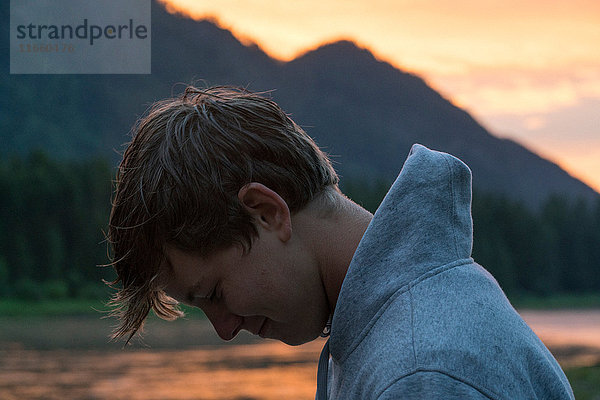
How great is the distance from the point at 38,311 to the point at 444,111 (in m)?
112

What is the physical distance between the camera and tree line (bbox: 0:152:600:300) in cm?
4619

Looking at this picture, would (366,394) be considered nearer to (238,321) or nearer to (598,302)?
(238,321)

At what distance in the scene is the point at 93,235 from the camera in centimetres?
5034

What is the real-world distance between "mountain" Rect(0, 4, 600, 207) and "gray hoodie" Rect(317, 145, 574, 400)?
91.0 metres

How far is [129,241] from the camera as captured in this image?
65.6 inches

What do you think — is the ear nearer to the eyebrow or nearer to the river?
the eyebrow

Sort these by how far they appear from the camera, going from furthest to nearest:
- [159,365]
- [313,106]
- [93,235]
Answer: [313,106] → [93,235] → [159,365]

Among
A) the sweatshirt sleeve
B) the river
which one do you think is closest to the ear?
the sweatshirt sleeve
